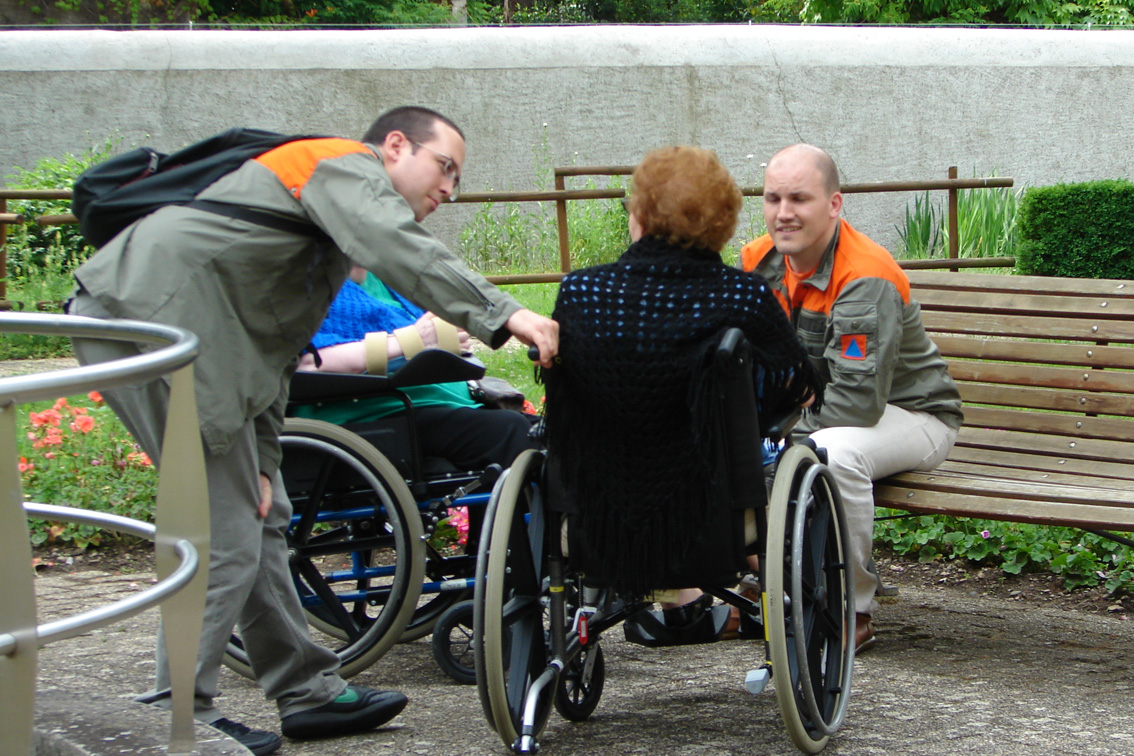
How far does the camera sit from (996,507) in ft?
11.2

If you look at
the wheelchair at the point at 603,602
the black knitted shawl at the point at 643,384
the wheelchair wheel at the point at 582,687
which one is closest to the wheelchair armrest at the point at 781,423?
the wheelchair at the point at 603,602

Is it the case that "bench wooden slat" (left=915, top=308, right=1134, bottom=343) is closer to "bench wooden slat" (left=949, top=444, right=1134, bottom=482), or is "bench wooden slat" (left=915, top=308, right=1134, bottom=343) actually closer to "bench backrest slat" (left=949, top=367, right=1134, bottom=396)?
"bench backrest slat" (left=949, top=367, right=1134, bottom=396)

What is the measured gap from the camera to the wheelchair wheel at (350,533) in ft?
10.7

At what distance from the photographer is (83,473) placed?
5.05 m

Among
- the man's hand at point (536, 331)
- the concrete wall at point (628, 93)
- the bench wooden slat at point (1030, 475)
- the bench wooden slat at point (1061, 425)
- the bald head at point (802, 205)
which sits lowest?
the bench wooden slat at point (1030, 475)

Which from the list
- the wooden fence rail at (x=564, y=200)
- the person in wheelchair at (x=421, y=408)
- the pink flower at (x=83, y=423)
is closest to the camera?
the person in wheelchair at (x=421, y=408)

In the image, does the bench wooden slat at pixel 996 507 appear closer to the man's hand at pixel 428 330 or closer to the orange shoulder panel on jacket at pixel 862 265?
the orange shoulder panel on jacket at pixel 862 265

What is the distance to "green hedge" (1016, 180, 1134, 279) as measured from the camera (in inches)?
383

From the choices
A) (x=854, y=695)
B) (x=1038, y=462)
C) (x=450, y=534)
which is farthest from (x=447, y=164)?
(x=1038, y=462)

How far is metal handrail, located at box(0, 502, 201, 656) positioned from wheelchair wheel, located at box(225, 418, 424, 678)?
1.20m

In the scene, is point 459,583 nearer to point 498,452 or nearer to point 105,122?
point 498,452

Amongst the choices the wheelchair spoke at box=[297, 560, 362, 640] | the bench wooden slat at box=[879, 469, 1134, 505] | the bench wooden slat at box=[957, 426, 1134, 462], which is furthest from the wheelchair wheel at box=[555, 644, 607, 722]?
the bench wooden slat at box=[957, 426, 1134, 462]

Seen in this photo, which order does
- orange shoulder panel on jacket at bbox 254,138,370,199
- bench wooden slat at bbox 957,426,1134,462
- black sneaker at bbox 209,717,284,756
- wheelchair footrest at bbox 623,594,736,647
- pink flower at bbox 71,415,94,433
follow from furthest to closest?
pink flower at bbox 71,415,94,433
bench wooden slat at bbox 957,426,1134,462
wheelchair footrest at bbox 623,594,736,647
black sneaker at bbox 209,717,284,756
orange shoulder panel on jacket at bbox 254,138,370,199

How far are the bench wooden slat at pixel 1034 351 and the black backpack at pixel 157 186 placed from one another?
2.46m
